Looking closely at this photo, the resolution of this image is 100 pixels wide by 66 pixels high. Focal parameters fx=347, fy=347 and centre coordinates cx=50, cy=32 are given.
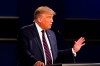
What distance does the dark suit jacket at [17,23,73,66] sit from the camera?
2.66m

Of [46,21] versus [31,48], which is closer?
[31,48]

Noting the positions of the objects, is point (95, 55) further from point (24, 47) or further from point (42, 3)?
point (24, 47)

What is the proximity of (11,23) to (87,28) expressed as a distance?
0.94 metres

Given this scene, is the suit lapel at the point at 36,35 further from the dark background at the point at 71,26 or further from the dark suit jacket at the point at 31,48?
the dark background at the point at 71,26

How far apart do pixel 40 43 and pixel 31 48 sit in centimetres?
10

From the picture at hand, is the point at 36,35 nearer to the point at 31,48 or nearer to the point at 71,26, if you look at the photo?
the point at 31,48

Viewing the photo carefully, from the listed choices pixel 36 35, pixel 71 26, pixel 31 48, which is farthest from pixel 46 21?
pixel 71 26

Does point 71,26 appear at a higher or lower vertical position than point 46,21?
lower

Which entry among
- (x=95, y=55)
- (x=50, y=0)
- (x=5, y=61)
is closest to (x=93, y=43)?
(x=95, y=55)

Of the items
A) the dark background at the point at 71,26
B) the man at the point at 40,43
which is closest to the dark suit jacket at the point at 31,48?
the man at the point at 40,43

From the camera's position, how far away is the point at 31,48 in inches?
107

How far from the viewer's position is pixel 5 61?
4277mm

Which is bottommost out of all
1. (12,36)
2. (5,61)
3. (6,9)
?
(5,61)

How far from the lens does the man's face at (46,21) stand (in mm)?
2828
